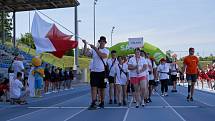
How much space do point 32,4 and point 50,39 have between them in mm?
18167

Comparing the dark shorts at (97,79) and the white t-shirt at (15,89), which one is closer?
the dark shorts at (97,79)

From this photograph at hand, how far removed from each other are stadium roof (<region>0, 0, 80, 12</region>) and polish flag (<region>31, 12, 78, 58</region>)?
1413 cm

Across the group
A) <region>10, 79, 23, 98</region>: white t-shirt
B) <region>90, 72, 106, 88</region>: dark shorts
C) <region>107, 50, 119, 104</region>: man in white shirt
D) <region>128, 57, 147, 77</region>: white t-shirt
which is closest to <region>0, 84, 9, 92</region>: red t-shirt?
<region>10, 79, 23, 98</region>: white t-shirt

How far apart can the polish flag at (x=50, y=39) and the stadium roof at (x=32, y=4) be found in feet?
46.4

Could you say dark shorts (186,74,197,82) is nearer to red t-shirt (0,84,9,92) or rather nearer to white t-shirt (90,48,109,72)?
white t-shirt (90,48,109,72)

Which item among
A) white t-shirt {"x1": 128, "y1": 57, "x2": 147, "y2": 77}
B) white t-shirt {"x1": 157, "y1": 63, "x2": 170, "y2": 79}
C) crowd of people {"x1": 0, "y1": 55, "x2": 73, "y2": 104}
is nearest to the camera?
white t-shirt {"x1": 128, "y1": 57, "x2": 147, "y2": 77}

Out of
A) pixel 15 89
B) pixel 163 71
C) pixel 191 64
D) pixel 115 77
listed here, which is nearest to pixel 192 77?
pixel 191 64

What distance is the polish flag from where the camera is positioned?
66.1ft

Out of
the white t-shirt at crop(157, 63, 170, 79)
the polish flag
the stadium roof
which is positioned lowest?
the white t-shirt at crop(157, 63, 170, 79)

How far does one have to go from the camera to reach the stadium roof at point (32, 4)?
3716 centimetres

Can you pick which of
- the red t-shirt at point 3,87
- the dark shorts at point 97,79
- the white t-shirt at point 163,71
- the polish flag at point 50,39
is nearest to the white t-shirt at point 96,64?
the dark shorts at point 97,79

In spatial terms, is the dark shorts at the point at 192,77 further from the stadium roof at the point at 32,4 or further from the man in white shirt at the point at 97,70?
the stadium roof at the point at 32,4

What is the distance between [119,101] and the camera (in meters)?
15.4

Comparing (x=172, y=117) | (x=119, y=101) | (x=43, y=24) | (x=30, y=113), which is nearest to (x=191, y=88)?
(x=119, y=101)
